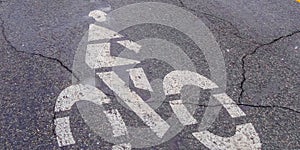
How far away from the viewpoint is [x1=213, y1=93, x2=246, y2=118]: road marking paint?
3.91 metres

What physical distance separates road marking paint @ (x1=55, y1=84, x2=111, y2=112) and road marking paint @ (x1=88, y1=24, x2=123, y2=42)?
1.03 m

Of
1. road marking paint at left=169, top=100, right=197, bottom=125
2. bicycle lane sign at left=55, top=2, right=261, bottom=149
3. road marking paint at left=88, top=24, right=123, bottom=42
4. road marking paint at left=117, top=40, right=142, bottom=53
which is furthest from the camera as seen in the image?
road marking paint at left=88, top=24, right=123, bottom=42

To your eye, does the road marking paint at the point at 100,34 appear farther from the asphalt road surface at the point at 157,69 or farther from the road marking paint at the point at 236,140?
the road marking paint at the point at 236,140

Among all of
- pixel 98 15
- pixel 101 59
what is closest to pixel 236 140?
pixel 101 59

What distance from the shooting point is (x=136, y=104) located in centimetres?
400

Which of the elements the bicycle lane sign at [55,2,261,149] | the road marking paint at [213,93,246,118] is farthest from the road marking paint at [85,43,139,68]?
the road marking paint at [213,93,246,118]

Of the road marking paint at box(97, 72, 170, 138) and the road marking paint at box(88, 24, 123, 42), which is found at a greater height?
the road marking paint at box(88, 24, 123, 42)

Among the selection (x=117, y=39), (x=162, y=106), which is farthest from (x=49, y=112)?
(x=117, y=39)

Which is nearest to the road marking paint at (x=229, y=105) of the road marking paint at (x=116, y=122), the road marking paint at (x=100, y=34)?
the road marking paint at (x=116, y=122)

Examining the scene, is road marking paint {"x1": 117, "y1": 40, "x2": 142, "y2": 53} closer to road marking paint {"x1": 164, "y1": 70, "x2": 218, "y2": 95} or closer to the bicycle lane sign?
the bicycle lane sign

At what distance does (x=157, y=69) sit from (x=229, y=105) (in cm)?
93

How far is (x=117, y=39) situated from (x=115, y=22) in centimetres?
49

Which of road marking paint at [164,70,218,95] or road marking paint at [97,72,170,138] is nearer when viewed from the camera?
road marking paint at [97,72,170,138]

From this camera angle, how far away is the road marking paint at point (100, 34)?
5.11m
